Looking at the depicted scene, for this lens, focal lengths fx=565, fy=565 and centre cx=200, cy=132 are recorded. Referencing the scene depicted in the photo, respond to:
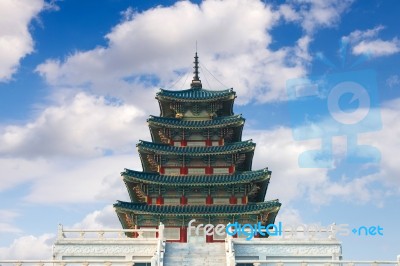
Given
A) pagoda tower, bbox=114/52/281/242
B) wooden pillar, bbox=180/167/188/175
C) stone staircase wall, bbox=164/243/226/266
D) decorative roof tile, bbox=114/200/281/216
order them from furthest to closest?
wooden pillar, bbox=180/167/188/175, pagoda tower, bbox=114/52/281/242, decorative roof tile, bbox=114/200/281/216, stone staircase wall, bbox=164/243/226/266

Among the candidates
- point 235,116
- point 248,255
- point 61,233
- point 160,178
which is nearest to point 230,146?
point 235,116

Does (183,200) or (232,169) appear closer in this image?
(183,200)

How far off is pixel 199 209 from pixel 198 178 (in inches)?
113

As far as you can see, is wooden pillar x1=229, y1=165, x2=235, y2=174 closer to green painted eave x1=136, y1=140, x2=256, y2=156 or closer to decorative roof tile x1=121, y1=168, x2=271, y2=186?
decorative roof tile x1=121, y1=168, x2=271, y2=186

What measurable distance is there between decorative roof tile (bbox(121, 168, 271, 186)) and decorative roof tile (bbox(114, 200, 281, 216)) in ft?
6.56

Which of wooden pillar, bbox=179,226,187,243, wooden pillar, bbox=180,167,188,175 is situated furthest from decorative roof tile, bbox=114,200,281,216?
wooden pillar, bbox=180,167,188,175

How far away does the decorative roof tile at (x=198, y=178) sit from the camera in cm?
4756

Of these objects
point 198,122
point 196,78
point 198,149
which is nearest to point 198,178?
point 198,149

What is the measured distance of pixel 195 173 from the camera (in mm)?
50062

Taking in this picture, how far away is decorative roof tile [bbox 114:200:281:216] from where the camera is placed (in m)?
46.2

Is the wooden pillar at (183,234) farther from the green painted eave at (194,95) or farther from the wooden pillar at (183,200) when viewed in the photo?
the green painted eave at (194,95)

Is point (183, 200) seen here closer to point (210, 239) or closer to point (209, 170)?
point (209, 170)

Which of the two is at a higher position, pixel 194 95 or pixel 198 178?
pixel 194 95

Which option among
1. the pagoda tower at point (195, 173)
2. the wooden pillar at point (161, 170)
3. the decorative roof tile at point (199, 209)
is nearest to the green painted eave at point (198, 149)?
the pagoda tower at point (195, 173)
